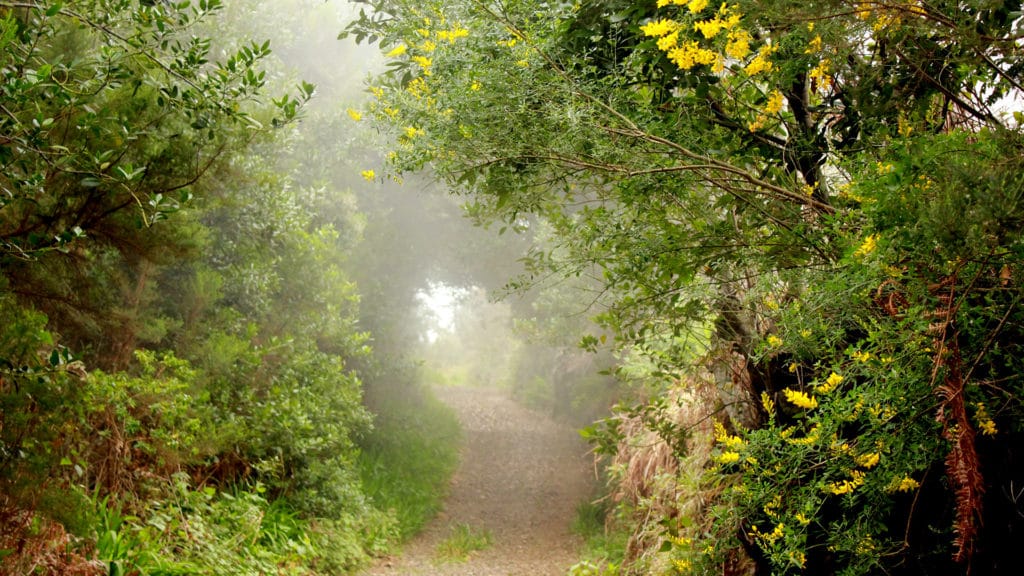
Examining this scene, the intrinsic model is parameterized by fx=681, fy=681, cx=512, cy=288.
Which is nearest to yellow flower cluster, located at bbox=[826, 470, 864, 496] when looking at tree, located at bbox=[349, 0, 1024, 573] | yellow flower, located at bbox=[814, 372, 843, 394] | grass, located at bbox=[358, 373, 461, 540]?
tree, located at bbox=[349, 0, 1024, 573]

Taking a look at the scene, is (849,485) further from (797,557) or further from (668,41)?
(668,41)

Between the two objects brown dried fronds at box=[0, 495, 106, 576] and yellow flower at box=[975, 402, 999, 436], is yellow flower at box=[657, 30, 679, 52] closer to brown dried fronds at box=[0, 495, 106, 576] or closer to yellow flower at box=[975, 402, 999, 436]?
yellow flower at box=[975, 402, 999, 436]

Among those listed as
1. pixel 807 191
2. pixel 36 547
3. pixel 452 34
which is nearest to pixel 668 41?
pixel 807 191

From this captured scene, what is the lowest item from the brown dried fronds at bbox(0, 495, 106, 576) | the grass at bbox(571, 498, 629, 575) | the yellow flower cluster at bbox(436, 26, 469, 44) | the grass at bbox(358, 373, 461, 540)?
the brown dried fronds at bbox(0, 495, 106, 576)

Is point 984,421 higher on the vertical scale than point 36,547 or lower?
lower

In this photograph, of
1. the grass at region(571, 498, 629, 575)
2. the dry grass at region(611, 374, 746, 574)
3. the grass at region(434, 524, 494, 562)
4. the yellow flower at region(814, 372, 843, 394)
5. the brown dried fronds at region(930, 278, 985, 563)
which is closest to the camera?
the brown dried fronds at region(930, 278, 985, 563)

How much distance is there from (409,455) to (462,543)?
3888 millimetres

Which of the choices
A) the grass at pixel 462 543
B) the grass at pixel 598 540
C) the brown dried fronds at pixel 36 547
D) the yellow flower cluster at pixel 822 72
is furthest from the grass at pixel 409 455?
the yellow flower cluster at pixel 822 72

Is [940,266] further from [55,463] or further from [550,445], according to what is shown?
[550,445]

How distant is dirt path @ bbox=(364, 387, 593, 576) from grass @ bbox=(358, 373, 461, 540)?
31 centimetres

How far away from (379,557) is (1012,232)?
8034 mm

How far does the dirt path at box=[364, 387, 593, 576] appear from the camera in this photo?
30.1 ft

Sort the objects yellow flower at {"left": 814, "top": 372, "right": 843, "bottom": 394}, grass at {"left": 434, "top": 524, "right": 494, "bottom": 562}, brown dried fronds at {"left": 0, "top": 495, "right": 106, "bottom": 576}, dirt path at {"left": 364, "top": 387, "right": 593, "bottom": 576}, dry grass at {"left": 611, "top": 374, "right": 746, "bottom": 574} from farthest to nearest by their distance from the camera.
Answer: grass at {"left": 434, "top": 524, "right": 494, "bottom": 562}
dirt path at {"left": 364, "top": 387, "right": 593, "bottom": 576}
dry grass at {"left": 611, "top": 374, "right": 746, "bottom": 574}
brown dried fronds at {"left": 0, "top": 495, "right": 106, "bottom": 576}
yellow flower at {"left": 814, "top": 372, "right": 843, "bottom": 394}

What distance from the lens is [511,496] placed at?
13391mm
